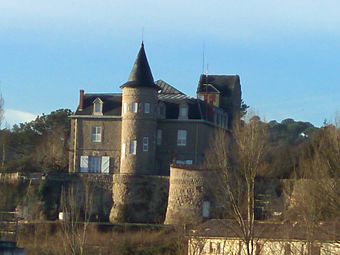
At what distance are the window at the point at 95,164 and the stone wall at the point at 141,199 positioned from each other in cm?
375

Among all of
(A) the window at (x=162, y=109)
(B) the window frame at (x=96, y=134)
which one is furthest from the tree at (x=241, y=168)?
(B) the window frame at (x=96, y=134)

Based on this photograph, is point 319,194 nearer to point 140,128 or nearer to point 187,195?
point 187,195

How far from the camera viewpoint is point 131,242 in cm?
5553

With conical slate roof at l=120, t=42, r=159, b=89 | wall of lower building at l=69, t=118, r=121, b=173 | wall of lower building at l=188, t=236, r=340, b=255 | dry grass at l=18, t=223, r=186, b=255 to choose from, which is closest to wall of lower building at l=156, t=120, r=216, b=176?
wall of lower building at l=69, t=118, r=121, b=173

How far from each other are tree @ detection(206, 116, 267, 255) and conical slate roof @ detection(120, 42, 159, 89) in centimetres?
497

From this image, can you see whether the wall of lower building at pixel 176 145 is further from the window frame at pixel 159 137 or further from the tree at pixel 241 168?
the tree at pixel 241 168

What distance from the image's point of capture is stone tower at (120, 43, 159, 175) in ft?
210

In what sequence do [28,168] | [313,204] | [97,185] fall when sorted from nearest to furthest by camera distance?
[313,204] → [97,185] → [28,168]

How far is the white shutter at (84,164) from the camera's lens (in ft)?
219

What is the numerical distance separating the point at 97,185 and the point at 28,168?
10661 millimetres

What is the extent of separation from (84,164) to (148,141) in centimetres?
453

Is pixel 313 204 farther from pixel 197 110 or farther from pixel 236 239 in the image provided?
pixel 197 110

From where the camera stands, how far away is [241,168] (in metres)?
50.4

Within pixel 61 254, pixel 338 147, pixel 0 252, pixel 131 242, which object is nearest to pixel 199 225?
pixel 131 242
